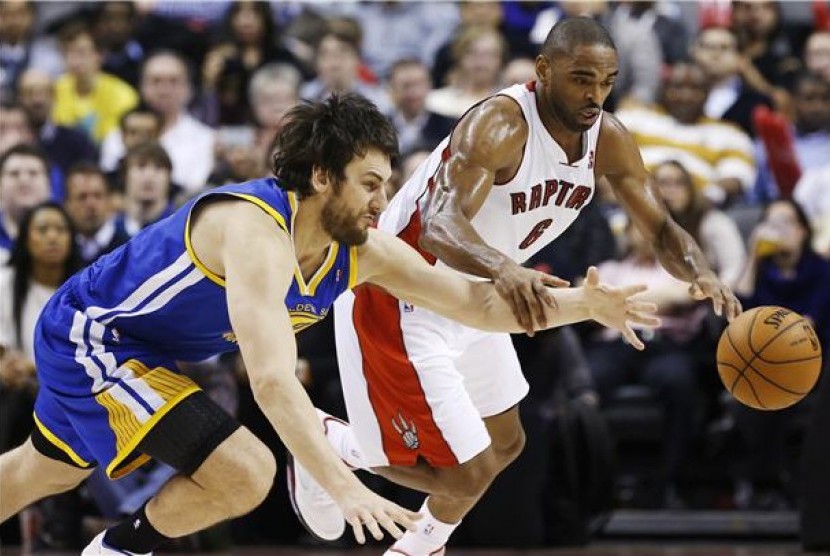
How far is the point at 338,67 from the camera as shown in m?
9.77

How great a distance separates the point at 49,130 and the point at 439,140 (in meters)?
2.64

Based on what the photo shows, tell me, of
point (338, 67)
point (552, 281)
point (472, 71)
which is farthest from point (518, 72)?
point (552, 281)

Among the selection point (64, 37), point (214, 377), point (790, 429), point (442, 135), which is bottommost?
point (790, 429)

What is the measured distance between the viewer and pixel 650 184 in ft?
17.4

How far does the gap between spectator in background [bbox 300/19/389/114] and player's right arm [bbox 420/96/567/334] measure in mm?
4752

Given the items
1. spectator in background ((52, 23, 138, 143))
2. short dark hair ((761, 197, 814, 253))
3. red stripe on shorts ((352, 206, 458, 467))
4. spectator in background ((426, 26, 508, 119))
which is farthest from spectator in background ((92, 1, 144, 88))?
red stripe on shorts ((352, 206, 458, 467))

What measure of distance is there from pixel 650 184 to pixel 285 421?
2063 mm

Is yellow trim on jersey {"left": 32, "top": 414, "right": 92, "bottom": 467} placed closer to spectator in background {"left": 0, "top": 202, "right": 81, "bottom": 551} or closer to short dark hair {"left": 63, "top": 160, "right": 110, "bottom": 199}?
spectator in background {"left": 0, "top": 202, "right": 81, "bottom": 551}

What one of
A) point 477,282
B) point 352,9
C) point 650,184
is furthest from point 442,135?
point 477,282

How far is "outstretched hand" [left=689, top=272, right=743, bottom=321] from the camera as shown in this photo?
15.8 ft

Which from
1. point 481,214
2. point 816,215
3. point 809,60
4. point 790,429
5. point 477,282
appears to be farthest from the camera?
point 809,60

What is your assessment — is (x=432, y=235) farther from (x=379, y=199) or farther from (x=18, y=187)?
(x=18, y=187)

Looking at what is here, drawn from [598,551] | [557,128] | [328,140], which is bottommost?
[598,551]

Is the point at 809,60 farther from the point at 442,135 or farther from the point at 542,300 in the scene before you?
the point at 542,300
